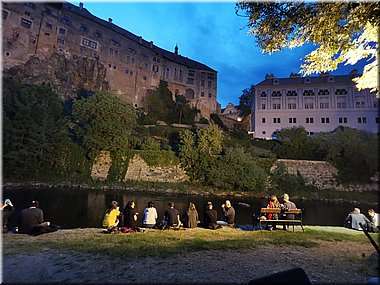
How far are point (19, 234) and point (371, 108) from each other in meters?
49.7

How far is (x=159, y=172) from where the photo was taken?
2925 centimetres

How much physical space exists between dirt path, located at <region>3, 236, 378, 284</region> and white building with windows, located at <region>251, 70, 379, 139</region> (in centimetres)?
4038

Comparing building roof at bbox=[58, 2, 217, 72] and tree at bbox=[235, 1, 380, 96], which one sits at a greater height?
building roof at bbox=[58, 2, 217, 72]

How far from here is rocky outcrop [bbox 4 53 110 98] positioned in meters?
35.9

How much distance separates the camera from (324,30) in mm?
5062

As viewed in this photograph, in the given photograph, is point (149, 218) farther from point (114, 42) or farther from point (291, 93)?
point (114, 42)

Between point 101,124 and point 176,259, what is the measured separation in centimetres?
2576

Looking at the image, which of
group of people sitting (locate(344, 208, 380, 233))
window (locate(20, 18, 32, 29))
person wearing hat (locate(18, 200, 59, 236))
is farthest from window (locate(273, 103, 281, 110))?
window (locate(20, 18, 32, 29))

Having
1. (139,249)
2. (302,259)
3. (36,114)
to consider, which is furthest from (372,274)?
(36,114)

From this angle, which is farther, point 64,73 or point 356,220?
point 64,73

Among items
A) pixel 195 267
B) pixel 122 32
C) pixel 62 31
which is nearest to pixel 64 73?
pixel 62 31

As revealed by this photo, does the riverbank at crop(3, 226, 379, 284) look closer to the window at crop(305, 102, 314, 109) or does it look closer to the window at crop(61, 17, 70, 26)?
the window at crop(305, 102, 314, 109)

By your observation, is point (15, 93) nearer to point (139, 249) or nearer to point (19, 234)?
point (19, 234)

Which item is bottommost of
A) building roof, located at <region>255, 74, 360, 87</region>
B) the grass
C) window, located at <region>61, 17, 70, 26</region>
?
the grass
